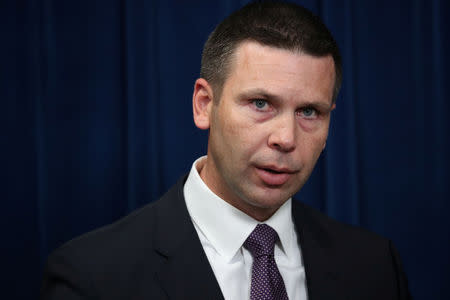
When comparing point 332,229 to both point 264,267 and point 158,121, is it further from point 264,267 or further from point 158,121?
point 158,121

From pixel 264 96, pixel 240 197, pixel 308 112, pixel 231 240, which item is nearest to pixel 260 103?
pixel 264 96

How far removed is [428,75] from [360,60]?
361 mm

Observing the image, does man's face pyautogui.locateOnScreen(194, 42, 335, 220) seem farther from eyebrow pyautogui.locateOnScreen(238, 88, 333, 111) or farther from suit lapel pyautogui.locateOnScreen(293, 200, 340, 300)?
suit lapel pyautogui.locateOnScreen(293, 200, 340, 300)

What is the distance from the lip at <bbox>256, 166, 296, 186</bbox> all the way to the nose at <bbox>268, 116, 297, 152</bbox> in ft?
0.20

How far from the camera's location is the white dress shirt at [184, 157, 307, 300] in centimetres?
132

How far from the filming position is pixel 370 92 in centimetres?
233

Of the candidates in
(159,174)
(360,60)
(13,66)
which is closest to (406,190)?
(360,60)

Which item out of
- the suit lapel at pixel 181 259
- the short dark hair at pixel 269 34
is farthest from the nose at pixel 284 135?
the suit lapel at pixel 181 259

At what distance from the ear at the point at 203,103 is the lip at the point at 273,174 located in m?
0.25

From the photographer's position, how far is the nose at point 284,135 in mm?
1229

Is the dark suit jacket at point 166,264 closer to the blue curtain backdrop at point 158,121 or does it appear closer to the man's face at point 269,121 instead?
the man's face at point 269,121

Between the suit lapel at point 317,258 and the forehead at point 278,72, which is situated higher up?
the forehead at point 278,72

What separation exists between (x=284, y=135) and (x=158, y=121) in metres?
1.01

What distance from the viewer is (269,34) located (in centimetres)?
129
